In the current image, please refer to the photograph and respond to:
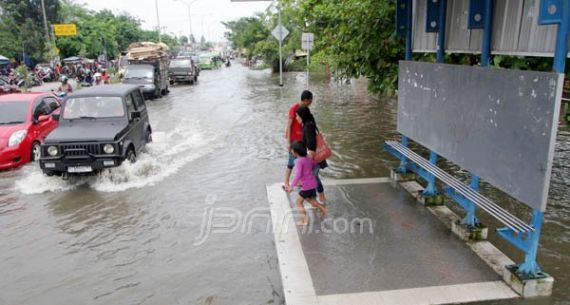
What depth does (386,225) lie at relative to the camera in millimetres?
6320

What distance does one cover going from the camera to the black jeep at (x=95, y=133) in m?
8.63

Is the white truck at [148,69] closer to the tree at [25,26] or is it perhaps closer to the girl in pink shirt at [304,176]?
the girl in pink shirt at [304,176]

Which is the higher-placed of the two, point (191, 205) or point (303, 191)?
point (303, 191)

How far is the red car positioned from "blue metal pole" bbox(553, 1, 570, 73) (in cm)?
919

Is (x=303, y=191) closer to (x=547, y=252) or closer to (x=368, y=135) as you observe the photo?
(x=547, y=252)

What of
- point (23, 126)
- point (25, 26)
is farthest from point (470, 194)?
point (25, 26)

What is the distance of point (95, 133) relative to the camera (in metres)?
8.94

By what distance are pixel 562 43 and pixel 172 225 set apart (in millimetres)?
5503

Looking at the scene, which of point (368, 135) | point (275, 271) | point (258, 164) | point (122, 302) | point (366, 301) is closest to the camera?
point (366, 301)

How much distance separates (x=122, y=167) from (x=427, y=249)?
20.1ft

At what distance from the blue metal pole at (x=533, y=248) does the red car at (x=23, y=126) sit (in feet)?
29.7

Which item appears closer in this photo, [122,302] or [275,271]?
[122,302]

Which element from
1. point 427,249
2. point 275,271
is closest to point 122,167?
point 275,271

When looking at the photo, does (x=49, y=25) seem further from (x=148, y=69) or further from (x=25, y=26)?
(x=148, y=69)
